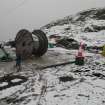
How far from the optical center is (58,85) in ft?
27.2

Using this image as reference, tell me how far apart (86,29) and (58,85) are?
1851cm

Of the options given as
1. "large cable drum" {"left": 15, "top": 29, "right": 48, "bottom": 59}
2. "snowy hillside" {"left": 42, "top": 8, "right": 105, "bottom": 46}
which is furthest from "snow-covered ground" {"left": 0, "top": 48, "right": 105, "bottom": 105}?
"snowy hillside" {"left": 42, "top": 8, "right": 105, "bottom": 46}

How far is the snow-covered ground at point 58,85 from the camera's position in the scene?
7066 millimetres

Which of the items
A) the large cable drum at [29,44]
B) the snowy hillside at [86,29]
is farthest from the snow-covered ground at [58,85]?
the snowy hillside at [86,29]

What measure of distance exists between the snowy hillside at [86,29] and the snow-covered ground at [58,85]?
839 centimetres

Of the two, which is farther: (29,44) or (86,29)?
(86,29)

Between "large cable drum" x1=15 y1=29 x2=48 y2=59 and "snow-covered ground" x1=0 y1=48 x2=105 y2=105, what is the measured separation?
2.04ft

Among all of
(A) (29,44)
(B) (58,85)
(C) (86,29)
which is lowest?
(B) (58,85)

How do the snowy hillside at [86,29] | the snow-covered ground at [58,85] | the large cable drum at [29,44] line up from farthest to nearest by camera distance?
1. the snowy hillside at [86,29]
2. the large cable drum at [29,44]
3. the snow-covered ground at [58,85]

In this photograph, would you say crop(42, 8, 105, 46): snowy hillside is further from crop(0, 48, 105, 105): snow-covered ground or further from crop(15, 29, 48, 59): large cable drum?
crop(0, 48, 105, 105): snow-covered ground

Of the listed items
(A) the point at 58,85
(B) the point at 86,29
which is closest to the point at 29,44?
(A) the point at 58,85

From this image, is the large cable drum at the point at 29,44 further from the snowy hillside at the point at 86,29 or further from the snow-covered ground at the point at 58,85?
the snowy hillside at the point at 86,29

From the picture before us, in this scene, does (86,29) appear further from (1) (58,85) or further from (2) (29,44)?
(1) (58,85)

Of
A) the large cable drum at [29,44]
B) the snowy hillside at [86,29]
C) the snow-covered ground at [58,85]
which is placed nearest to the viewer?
the snow-covered ground at [58,85]
